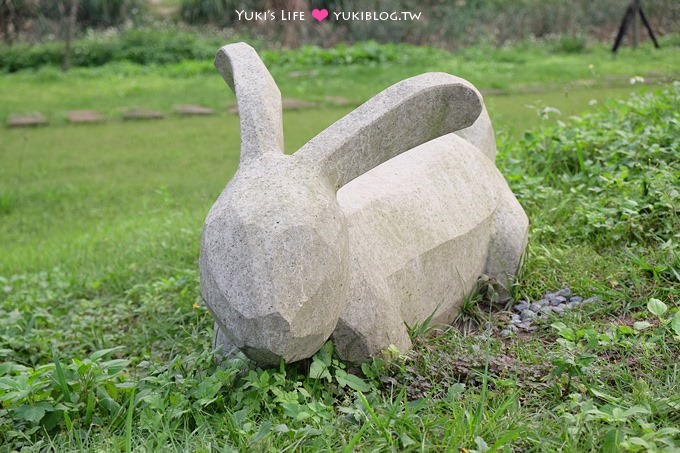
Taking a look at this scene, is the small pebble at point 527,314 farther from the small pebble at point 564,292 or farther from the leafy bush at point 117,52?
the leafy bush at point 117,52

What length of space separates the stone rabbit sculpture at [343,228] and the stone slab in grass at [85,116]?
6236 millimetres

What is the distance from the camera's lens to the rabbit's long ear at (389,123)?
2.27m

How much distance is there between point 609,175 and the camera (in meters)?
3.78

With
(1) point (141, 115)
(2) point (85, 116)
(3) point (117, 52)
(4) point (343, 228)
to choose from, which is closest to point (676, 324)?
(4) point (343, 228)

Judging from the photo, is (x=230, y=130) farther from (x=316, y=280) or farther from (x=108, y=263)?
(x=316, y=280)

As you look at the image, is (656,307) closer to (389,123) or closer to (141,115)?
(389,123)

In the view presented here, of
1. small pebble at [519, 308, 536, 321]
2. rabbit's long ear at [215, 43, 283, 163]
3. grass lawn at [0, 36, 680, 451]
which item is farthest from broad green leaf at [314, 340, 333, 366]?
small pebble at [519, 308, 536, 321]

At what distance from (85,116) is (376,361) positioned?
7.14m

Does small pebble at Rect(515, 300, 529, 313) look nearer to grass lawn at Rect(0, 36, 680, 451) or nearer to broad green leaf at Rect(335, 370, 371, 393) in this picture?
grass lawn at Rect(0, 36, 680, 451)

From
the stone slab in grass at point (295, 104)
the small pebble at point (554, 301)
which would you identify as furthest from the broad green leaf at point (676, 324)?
the stone slab in grass at point (295, 104)

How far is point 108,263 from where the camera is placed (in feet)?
14.5

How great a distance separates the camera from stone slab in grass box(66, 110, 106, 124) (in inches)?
335

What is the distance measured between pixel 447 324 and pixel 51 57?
1131 cm

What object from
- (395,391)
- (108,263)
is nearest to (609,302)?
(395,391)
